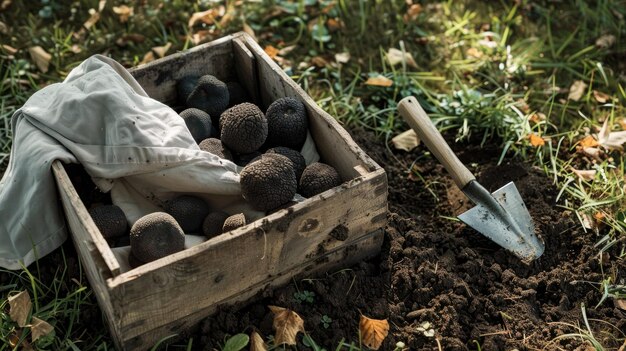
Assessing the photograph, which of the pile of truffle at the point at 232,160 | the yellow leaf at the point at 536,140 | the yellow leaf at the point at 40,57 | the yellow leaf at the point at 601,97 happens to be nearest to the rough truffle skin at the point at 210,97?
the pile of truffle at the point at 232,160

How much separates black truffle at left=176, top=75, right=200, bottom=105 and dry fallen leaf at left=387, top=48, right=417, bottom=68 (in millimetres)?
1232

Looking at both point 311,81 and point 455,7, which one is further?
point 455,7

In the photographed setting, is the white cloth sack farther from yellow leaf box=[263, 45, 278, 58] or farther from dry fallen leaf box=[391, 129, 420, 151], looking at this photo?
yellow leaf box=[263, 45, 278, 58]

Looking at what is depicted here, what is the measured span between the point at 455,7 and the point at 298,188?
87.4 inches

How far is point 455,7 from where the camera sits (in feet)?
15.2

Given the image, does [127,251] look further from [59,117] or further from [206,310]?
[59,117]

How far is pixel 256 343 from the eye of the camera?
8.85 ft

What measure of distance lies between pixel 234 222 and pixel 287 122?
1.94ft

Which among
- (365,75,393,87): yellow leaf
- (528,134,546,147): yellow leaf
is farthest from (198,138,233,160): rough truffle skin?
(528,134,546,147): yellow leaf

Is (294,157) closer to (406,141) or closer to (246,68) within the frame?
(246,68)

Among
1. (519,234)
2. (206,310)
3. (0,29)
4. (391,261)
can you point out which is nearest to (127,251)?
(206,310)

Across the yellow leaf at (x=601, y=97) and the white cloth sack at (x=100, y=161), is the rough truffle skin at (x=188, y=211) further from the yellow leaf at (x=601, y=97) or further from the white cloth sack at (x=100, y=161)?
the yellow leaf at (x=601, y=97)

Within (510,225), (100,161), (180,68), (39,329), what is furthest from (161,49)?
(510,225)

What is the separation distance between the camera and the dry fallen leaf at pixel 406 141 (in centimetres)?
370
